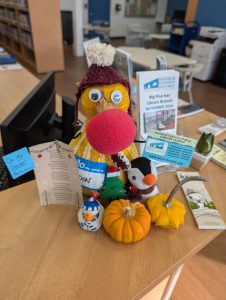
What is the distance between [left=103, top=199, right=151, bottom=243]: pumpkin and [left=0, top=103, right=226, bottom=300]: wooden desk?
0.11ft

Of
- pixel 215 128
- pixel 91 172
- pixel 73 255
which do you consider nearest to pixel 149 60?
pixel 215 128

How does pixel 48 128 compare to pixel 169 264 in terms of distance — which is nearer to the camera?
pixel 169 264

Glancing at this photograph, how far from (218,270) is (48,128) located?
4.00ft

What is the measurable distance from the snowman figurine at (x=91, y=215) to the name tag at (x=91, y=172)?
6 centimetres

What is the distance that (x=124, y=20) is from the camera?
7.77 m

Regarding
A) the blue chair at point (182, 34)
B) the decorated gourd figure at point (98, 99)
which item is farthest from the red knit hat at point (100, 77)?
the blue chair at point (182, 34)

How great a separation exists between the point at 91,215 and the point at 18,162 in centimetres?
22

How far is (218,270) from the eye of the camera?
1.28 m

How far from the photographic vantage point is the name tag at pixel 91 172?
1.98 ft

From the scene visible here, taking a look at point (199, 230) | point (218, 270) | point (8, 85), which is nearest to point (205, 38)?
point (8, 85)

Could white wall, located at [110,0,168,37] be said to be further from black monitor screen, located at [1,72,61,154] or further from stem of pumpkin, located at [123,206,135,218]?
stem of pumpkin, located at [123,206,135,218]

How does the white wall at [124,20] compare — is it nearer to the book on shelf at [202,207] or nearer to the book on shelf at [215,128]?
the book on shelf at [215,128]

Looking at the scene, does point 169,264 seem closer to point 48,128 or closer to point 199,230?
point 199,230

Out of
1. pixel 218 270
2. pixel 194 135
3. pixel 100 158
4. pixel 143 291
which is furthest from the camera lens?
pixel 218 270
